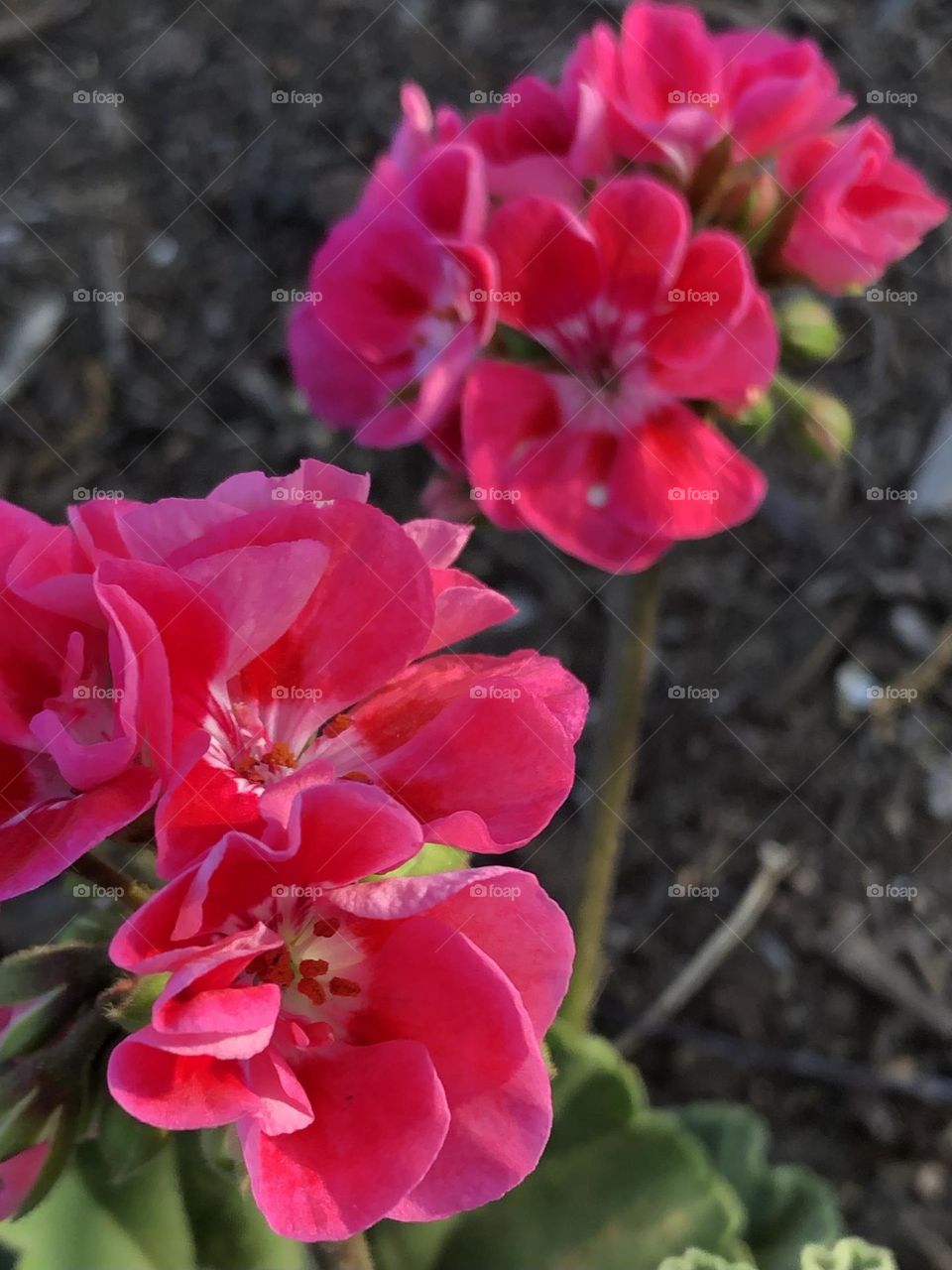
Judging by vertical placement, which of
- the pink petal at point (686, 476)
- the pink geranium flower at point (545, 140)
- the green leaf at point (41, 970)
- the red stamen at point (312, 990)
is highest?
the pink geranium flower at point (545, 140)

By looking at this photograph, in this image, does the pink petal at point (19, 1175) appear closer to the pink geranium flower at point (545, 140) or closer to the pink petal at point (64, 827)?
the pink petal at point (64, 827)

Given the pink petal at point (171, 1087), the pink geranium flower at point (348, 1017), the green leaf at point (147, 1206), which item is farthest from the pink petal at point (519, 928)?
the green leaf at point (147, 1206)

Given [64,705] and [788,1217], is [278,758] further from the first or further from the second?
[788,1217]

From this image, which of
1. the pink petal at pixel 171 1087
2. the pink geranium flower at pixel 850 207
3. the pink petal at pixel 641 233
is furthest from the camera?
the pink geranium flower at pixel 850 207

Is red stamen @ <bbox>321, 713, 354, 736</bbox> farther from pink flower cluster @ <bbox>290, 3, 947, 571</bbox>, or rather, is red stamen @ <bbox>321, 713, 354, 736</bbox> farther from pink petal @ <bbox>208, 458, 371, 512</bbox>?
pink flower cluster @ <bbox>290, 3, 947, 571</bbox>

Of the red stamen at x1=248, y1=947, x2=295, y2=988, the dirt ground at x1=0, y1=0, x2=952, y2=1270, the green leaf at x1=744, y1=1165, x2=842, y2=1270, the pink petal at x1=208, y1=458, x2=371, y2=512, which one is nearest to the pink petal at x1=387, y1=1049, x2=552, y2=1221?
the red stamen at x1=248, y1=947, x2=295, y2=988
